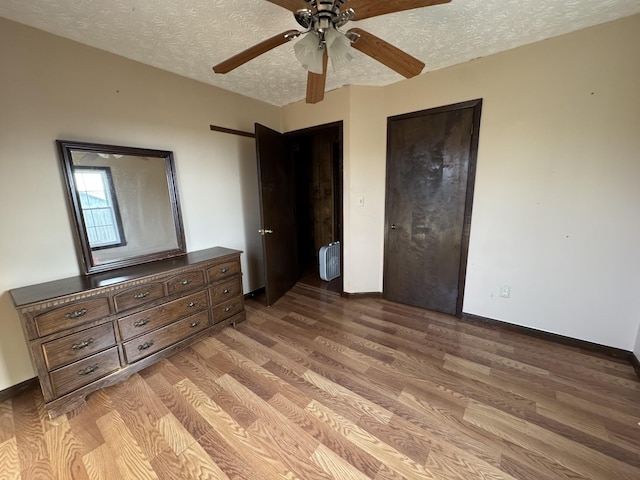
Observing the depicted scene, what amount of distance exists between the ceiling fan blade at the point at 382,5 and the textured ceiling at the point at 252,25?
562mm

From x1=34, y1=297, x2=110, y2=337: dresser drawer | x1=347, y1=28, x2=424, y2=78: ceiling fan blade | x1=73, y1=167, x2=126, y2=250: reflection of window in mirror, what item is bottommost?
x1=34, y1=297, x2=110, y2=337: dresser drawer

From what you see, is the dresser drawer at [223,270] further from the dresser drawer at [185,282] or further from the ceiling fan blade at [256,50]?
the ceiling fan blade at [256,50]

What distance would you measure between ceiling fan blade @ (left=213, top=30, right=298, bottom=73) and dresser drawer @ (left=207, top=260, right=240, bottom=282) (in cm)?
151

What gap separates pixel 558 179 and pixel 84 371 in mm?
3607

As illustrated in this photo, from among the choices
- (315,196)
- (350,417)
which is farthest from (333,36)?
(315,196)

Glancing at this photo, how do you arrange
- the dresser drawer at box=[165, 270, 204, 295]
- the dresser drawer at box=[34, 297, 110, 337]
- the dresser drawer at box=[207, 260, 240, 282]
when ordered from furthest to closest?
the dresser drawer at box=[207, 260, 240, 282]
the dresser drawer at box=[165, 270, 204, 295]
the dresser drawer at box=[34, 297, 110, 337]

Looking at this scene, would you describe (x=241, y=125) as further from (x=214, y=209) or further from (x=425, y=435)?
(x=425, y=435)

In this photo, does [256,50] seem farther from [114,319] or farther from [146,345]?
[146,345]

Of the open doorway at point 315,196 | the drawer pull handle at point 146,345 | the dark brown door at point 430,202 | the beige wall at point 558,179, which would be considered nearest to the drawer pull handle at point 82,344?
A: the drawer pull handle at point 146,345

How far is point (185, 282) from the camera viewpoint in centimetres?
206

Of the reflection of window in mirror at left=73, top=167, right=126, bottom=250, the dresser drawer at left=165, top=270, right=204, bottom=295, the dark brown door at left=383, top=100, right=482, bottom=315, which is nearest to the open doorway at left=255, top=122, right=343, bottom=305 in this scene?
the dark brown door at left=383, top=100, right=482, bottom=315

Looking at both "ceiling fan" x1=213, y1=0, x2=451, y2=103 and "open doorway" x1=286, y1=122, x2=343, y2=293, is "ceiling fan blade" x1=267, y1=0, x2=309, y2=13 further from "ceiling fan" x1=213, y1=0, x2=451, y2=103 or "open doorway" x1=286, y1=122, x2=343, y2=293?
"open doorway" x1=286, y1=122, x2=343, y2=293

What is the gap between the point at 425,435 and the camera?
4.48 feet

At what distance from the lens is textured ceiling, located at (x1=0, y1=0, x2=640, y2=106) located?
58.4 inches
